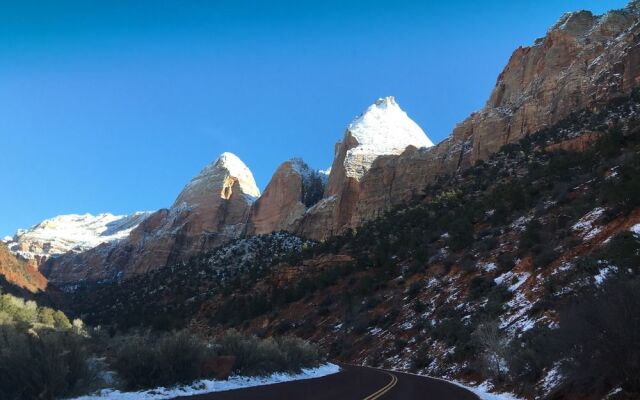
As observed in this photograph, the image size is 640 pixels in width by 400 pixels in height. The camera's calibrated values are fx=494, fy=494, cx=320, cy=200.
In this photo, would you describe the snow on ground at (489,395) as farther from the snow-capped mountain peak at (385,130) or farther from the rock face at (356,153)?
the snow-capped mountain peak at (385,130)

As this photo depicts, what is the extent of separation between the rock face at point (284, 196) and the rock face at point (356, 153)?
368 inches

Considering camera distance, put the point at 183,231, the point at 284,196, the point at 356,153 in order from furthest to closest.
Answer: the point at 183,231 → the point at 284,196 → the point at 356,153

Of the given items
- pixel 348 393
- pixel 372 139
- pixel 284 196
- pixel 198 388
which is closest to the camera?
pixel 348 393

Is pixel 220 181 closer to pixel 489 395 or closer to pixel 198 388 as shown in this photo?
pixel 198 388

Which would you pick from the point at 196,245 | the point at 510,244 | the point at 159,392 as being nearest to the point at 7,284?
the point at 159,392

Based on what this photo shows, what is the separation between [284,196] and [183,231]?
3051 cm

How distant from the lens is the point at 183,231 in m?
127

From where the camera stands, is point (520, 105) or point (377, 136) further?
point (377, 136)

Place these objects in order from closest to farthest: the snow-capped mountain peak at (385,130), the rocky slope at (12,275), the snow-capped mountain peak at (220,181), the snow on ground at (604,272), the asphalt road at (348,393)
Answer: the snow on ground at (604,272)
the asphalt road at (348,393)
the rocky slope at (12,275)
the snow-capped mountain peak at (385,130)
the snow-capped mountain peak at (220,181)

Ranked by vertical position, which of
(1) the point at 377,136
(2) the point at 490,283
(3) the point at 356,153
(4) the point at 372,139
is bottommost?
(2) the point at 490,283

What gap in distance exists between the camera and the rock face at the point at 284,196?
113031 mm

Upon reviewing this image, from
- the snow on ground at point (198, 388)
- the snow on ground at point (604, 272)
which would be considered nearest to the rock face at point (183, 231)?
the snow on ground at point (198, 388)

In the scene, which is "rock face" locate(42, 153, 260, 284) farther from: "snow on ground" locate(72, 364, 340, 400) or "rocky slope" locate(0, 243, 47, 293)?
"snow on ground" locate(72, 364, 340, 400)

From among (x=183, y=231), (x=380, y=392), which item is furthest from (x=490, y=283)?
(x=183, y=231)
